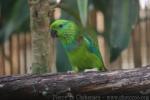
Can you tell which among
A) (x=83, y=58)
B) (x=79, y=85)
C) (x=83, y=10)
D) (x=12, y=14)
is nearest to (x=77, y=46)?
(x=83, y=58)

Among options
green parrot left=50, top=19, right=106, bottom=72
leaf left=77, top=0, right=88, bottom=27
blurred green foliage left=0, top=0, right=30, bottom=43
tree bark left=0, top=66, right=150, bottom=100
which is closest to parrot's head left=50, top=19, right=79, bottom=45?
green parrot left=50, top=19, right=106, bottom=72

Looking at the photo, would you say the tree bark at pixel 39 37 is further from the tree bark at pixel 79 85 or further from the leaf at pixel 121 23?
the leaf at pixel 121 23

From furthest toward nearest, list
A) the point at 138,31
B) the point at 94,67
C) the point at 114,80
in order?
the point at 138,31 → the point at 94,67 → the point at 114,80

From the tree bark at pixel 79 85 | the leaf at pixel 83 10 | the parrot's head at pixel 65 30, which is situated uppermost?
the leaf at pixel 83 10

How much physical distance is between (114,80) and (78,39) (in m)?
0.65

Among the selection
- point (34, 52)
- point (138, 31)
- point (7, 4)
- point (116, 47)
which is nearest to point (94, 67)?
point (34, 52)

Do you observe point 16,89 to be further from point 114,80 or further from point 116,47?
point 116,47

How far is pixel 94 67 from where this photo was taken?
1.93 metres

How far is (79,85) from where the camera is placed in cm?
133

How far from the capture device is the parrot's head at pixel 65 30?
1.89 metres

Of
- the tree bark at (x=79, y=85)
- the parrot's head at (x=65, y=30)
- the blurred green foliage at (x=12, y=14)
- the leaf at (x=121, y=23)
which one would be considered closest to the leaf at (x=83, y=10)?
the parrot's head at (x=65, y=30)

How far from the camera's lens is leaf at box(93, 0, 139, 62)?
2488mm

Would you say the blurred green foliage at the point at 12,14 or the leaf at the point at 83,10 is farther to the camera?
the blurred green foliage at the point at 12,14

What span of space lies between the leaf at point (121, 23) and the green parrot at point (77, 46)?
1.74 feet
